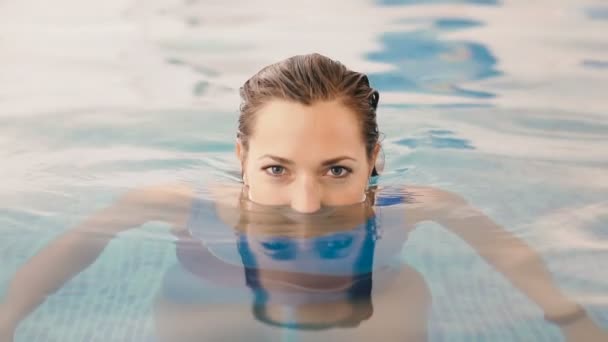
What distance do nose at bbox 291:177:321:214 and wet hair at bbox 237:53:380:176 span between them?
0.23 m

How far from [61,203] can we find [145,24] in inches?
149

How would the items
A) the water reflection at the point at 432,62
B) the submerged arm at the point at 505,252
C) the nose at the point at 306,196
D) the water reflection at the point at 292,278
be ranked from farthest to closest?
the water reflection at the point at 432,62 → the nose at the point at 306,196 → the submerged arm at the point at 505,252 → the water reflection at the point at 292,278

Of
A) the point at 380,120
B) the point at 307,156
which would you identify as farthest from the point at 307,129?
the point at 380,120

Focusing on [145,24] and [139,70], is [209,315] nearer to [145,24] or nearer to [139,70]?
[139,70]

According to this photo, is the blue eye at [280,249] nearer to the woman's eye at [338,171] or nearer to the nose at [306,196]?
the nose at [306,196]

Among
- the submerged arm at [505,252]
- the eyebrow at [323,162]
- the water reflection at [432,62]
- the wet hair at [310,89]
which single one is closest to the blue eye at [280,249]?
the eyebrow at [323,162]

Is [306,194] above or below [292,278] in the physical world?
above

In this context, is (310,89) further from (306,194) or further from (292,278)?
(292,278)

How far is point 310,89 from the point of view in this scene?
2.27 meters

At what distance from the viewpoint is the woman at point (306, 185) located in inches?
84.0

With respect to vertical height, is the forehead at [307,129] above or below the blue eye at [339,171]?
above

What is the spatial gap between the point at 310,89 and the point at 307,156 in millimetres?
200

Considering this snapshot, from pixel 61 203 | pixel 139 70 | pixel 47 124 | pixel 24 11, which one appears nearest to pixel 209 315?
pixel 61 203

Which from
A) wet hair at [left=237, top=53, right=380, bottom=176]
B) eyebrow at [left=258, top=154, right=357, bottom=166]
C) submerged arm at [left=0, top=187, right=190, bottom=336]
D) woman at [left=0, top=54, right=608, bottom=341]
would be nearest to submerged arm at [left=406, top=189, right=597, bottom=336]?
woman at [left=0, top=54, right=608, bottom=341]
